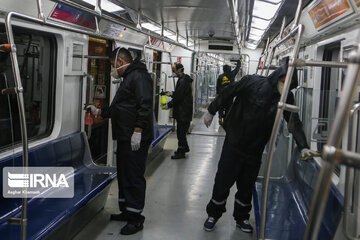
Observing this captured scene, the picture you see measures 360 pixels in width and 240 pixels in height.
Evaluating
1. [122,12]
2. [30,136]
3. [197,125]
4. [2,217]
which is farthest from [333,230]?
[197,125]

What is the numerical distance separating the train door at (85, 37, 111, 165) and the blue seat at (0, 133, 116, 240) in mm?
874

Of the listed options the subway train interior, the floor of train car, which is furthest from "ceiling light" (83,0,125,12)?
the floor of train car

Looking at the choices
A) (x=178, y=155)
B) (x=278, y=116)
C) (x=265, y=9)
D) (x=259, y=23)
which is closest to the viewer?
(x=278, y=116)

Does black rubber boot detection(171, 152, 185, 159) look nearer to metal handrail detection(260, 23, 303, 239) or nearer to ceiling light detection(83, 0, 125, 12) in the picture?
ceiling light detection(83, 0, 125, 12)

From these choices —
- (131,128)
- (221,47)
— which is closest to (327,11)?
(131,128)

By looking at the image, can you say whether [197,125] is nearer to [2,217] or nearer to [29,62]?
[29,62]

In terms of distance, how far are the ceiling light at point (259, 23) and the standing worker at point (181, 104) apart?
1556mm

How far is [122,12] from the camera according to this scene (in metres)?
5.31

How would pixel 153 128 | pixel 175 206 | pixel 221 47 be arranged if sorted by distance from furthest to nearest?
pixel 221 47 → pixel 175 206 → pixel 153 128

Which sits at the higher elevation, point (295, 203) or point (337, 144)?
point (337, 144)

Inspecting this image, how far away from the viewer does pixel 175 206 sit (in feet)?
15.0

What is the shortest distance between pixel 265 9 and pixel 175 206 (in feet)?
10.8

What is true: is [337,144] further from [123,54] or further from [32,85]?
[32,85]

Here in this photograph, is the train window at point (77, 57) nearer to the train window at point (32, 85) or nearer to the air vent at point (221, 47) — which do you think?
the train window at point (32, 85)
